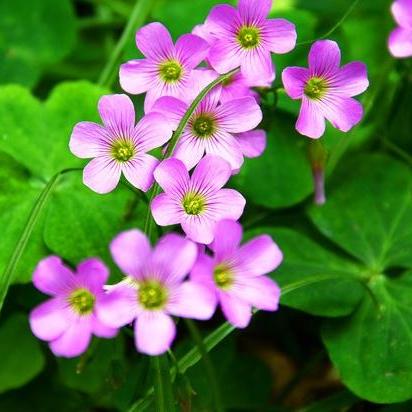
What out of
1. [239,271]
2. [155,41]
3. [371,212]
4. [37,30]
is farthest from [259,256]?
[37,30]

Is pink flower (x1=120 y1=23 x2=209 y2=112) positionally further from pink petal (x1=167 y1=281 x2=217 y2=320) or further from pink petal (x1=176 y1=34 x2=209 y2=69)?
pink petal (x1=167 y1=281 x2=217 y2=320)

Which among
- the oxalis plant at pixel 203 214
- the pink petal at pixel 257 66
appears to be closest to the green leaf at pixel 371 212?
the oxalis plant at pixel 203 214

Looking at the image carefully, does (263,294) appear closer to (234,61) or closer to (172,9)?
(234,61)

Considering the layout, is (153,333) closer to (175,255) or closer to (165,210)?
(175,255)

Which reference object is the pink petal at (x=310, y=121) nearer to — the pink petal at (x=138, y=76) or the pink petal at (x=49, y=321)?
the pink petal at (x=138, y=76)

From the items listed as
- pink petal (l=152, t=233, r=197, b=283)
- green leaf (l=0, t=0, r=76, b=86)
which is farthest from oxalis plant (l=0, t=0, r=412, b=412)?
green leaf (l=0, t=0, r=76, b=86)
